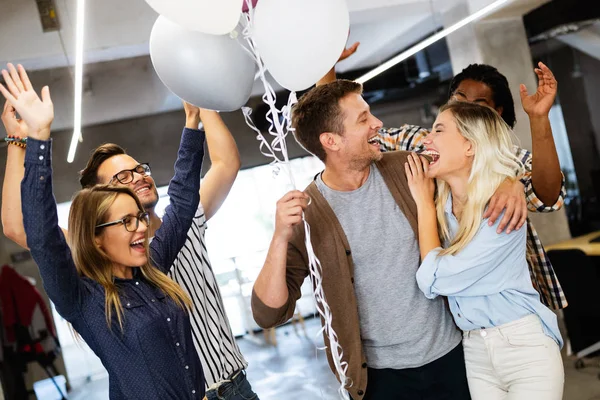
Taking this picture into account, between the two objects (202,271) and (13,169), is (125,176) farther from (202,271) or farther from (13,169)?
(13,169)

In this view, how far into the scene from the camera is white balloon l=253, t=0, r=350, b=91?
169cm

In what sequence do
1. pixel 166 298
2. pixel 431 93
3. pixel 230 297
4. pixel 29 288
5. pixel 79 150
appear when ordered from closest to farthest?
pixel 166 298
pixel 79 150
pixel 29 288
pixel 230 297
pixel 431 93

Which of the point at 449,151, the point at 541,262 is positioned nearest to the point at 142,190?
the point at 449,151

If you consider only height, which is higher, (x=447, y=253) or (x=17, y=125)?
(x=17, y=125)

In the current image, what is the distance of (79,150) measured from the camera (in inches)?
156

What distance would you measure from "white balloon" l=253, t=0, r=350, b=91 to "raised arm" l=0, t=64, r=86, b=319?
1.96 feet

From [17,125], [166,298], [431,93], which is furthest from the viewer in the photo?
[431,93]

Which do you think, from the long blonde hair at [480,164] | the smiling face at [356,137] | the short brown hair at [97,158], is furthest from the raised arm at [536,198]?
the short brown hair at [97,158]

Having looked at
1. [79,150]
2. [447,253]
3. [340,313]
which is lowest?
[340,313]

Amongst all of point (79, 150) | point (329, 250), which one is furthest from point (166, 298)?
point (79, 150)

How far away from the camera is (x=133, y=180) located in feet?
6.66

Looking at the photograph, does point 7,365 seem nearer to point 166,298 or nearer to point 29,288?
point 29,288

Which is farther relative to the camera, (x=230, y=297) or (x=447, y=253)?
(x=230, y=297)

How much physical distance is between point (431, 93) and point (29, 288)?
3.71 meters
